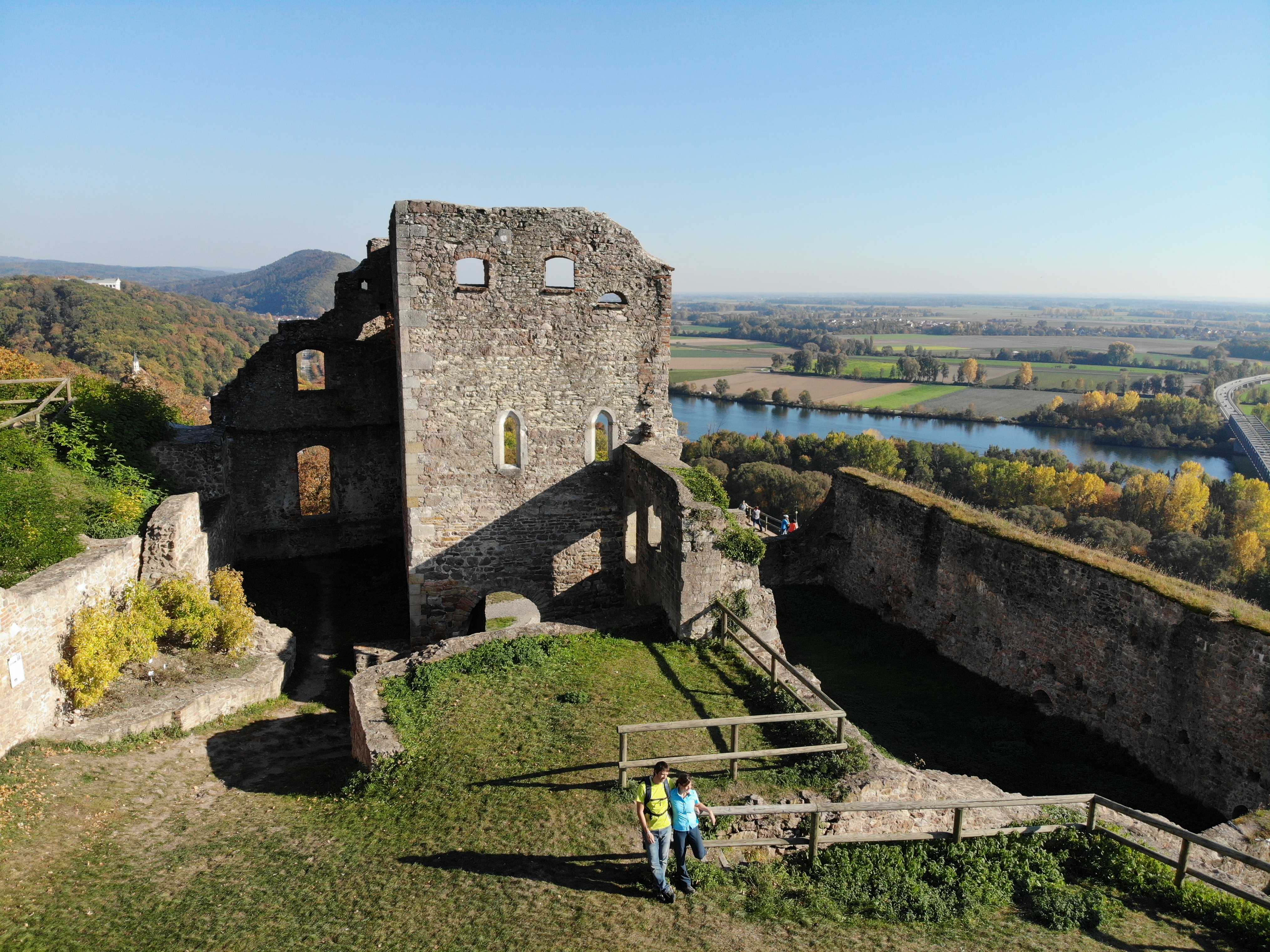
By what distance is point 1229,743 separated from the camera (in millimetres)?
10352

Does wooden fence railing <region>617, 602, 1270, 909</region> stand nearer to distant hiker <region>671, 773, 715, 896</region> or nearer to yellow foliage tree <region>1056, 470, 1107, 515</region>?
distant hiker <region>671, 773, 715, 896</region>

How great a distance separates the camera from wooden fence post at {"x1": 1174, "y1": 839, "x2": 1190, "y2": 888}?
7.04 m

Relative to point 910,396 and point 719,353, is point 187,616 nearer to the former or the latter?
point 910,396

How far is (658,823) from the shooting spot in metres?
6.46

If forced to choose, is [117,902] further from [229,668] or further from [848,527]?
[848,527]

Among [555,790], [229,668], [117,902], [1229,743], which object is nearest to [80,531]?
[229,668]

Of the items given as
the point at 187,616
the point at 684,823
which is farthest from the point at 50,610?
the point at 684,823

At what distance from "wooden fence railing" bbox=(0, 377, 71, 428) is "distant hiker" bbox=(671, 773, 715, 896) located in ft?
47.0

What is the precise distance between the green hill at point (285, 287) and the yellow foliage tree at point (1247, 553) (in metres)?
91.5

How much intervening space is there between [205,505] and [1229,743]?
17.6m

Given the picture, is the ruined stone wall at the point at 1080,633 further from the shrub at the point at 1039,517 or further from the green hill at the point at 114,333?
the green hill at the point at 114,333

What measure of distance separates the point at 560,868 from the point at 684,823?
124 cm

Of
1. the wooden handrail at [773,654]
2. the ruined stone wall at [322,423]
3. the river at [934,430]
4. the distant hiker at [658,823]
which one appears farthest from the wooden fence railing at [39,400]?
the river at [934,430]

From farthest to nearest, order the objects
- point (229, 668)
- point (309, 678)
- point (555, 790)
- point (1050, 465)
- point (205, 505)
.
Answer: point (1050, 465) → point (205, 505) → point (309, 678) → point (229, 668) → point (555, 790)
